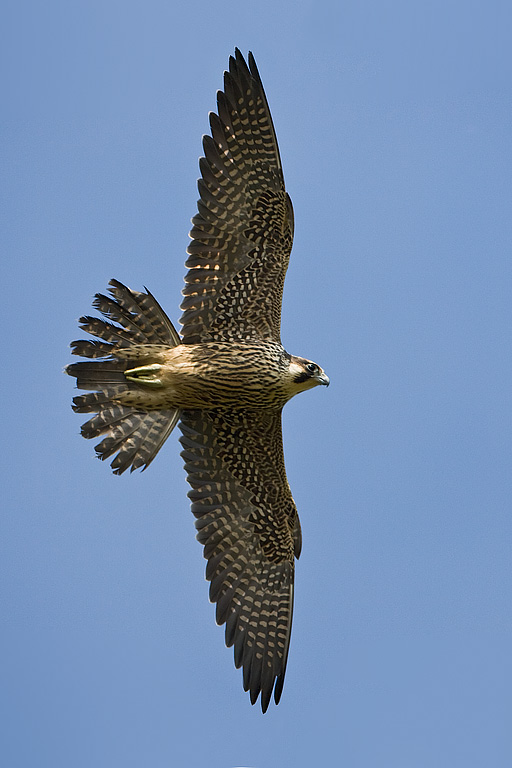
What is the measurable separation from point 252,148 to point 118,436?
10.7 ft

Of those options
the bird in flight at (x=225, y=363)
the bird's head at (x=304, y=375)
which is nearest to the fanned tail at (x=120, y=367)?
the bird in flight at (x=225, y=363)

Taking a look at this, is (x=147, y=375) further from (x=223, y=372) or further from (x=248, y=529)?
(x=248, y=529)

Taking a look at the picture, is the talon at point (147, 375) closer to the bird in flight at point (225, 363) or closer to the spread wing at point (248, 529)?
the bird in flight at point (225, 363)

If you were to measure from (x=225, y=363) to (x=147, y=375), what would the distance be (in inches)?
32.0

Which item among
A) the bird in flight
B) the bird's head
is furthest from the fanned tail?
the bird's head

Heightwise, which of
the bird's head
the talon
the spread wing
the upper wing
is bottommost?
the spread wing

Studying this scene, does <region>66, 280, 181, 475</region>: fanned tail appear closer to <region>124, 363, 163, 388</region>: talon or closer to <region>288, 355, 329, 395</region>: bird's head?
<region>124, 363, 163, 388</region>: talon

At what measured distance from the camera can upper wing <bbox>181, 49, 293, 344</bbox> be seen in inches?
515

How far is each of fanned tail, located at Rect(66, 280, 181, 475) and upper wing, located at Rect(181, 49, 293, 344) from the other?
15.3 inches

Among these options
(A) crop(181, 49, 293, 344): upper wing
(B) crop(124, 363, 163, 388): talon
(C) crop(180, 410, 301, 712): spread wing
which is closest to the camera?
(A) crop(181, 49, 293, 344): upper wing

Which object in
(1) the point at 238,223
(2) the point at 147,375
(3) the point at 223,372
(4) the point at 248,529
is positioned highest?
(1) the point at 238,223

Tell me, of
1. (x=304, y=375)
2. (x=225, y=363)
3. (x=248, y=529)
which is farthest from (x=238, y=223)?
(x=248, y=529)

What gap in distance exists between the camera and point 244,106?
42.9 ft

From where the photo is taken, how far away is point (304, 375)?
1327 cm
